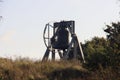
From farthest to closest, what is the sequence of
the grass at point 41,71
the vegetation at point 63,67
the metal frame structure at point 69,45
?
1. the metal frame structure at point 69,45
2. the grass at point 41,71
3. the vegetation at point 63,67

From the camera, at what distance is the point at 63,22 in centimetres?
4234

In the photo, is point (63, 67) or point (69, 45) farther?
point (69, 45)

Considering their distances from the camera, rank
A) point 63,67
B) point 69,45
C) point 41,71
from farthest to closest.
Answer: point 69,45 < point 63,67 < point 41,71

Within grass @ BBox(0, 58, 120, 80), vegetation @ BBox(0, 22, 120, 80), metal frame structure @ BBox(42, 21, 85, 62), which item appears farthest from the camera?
metal frame structure @ BBox(42, 21, 85, 62)

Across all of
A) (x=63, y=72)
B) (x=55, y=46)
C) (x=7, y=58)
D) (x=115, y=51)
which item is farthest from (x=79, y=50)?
(x=115, y=51)

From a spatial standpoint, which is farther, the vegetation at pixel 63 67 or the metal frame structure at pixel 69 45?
Answer: the metal frame structure at pixel 69 45

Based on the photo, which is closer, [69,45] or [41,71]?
[41,71]

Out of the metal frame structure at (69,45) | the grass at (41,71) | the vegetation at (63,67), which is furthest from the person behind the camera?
the metal frame structure at (69,45)

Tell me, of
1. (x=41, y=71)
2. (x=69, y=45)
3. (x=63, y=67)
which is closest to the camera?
(x=41, y=71)

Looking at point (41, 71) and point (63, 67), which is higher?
point (63, 67)

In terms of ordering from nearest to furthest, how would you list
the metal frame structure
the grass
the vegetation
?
the vegetation, the grass, the metal frame structure

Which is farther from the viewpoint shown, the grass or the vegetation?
the grass

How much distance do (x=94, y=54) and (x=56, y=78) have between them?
98.6 inches

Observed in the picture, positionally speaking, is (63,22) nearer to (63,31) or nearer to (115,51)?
(63,31)
